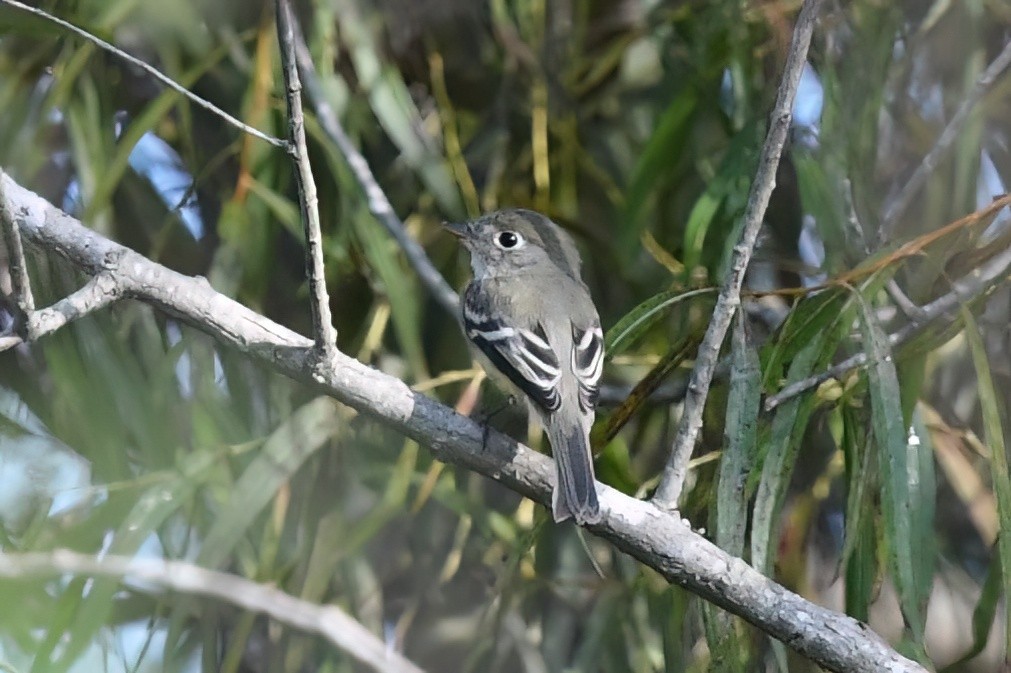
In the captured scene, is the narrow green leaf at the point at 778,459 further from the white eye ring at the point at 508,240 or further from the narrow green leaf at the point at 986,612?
the white eye ring at the point at 508,240

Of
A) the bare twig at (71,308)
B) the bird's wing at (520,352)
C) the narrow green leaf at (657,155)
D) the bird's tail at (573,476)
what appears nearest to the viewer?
the bare twig at (71,308)

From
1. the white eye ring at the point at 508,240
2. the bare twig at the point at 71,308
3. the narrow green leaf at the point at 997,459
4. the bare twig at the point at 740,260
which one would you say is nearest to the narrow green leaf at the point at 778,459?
the bare twig at the point at 740,260

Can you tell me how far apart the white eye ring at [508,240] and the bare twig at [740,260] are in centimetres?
81

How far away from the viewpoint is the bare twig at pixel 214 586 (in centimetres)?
199

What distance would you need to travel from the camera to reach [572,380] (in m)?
2.09

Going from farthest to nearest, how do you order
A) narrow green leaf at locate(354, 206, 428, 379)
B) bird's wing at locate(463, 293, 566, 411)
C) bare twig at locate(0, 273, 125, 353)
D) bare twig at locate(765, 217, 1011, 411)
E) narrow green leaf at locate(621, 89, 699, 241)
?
narrow green leaf at locate(621, 89, 699, 241), narrow green leaf at locate(354, 206, 428, 379), bird's wing at locate(463, 293, 566, 411), bare twig at locate(765, 217, 1011, 411), bare twig at locate(0, 273, 125, 353)

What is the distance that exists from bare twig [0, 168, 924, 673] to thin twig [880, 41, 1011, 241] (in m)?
0.87

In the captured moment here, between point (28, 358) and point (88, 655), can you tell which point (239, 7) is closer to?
point (28, 358)

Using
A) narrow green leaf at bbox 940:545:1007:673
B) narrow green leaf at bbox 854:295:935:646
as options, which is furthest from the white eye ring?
narrow green leaf at bbox 940:545:1007:673

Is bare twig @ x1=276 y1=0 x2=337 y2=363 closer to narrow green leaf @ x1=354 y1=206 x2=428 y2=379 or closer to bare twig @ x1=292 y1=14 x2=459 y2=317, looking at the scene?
narrow green leaf @ x1=354 y1=206 x2=428 y2=379

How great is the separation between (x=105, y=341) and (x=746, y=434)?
4.05 ft

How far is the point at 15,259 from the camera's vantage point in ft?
4.94

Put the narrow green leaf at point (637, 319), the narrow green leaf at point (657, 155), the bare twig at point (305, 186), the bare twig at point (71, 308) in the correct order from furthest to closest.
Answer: the narrow green leaf at point (657, 155)
the narrow green leaf at point (637, 319)
the bare twig at point (71, 308)
the bare twig at point (305, 186)

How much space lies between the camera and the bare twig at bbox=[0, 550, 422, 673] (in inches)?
78.4
